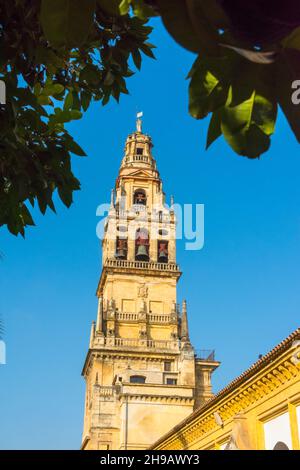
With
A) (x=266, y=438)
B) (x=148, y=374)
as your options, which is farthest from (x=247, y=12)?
(x=148, y=374)

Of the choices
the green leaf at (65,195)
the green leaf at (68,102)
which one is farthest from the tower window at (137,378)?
the green leaf at (68,102)

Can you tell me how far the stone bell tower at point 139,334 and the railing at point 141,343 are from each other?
2.9 inches

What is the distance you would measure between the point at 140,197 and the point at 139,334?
514 inches

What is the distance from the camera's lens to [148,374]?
4000cm

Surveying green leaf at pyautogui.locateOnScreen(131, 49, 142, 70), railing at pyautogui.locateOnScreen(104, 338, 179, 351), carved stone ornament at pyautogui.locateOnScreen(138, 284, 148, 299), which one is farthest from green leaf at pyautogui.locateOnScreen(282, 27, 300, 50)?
carved stone ornament at pyautogui.locateOnScreen(138, 284, 148, 299)

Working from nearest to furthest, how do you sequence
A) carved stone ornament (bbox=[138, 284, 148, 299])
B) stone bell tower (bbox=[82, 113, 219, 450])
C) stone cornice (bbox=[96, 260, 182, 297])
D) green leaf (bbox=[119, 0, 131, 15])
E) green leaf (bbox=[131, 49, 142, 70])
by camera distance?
green leaf (bbox=[119, 0, 131, 15]) → green leaf (bbox=[131, 49, 142, 70]) → stone bell tower (bbox=[82, 113, 219, 450]) → carved stone ornament (bbox=[138, 284, 148, 299]) → stone cornice (bbox=[96, 260, 182, 297])

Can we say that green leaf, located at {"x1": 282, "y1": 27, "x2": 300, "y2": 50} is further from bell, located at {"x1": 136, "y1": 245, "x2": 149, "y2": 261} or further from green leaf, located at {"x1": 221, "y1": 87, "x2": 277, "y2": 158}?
bell, located at {"x1": 136, "y1": 245, "x2": 149, "y2": 261}

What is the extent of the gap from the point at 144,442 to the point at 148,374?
6.53 meters

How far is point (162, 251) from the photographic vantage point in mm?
49250

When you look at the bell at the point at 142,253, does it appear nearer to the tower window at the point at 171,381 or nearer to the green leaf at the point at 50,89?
the tower window at the point at 171,381

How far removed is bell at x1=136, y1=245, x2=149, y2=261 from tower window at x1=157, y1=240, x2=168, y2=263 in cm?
119

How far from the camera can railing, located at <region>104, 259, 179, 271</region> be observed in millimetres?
47219

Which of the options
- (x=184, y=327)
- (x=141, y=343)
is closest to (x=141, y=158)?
(x=184, y=327)

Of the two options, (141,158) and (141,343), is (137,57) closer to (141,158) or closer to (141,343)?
(141,343)
